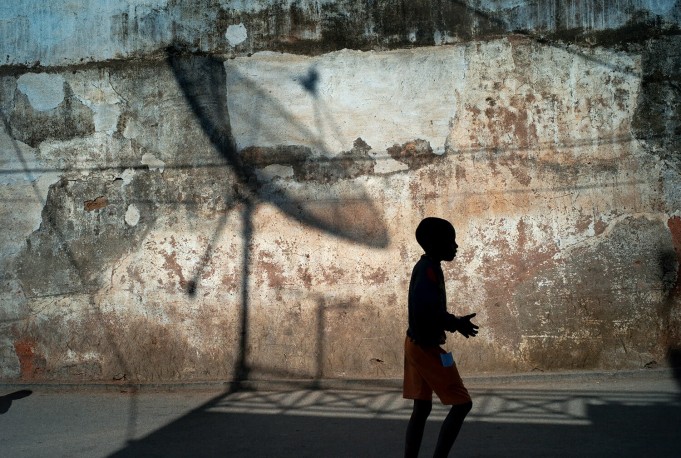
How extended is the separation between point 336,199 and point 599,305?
2768 millimetres

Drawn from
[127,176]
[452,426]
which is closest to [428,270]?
[452,426]

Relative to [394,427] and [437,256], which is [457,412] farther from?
[394,427]

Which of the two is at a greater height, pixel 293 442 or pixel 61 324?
pixel 61 324

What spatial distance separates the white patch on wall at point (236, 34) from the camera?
7.68 meters

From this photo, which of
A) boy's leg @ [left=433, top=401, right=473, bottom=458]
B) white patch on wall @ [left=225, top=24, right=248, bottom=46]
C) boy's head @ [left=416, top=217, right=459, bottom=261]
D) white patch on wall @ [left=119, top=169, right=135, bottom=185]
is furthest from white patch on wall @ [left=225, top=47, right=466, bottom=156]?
boy's leg @ [left=433, top=401, right=473, bottom=458]

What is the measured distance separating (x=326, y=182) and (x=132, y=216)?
2.07 meters

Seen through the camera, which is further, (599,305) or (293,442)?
(599,305)

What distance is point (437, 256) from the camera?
4.12m

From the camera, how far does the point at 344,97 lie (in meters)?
7.53

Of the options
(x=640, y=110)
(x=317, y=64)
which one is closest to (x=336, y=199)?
(x=317, y=64)

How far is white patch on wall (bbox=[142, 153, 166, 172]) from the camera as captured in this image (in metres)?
7.76

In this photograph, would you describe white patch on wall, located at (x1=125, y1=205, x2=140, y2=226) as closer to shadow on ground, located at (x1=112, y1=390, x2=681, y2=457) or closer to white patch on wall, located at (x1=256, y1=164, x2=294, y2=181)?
white patch on wall, located at (x1=256, y1=164, x2=294, y2=181)

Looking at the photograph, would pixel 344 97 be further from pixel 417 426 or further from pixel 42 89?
pixel 417 426

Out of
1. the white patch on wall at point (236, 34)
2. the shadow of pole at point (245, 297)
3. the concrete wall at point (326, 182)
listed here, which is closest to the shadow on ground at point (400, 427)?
the shadow of pole at point (245, 297)
